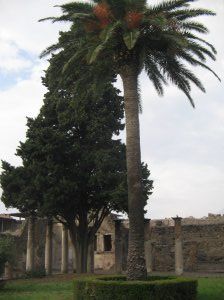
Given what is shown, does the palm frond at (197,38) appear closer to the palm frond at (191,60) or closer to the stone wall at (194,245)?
the palm frond at (191,60)

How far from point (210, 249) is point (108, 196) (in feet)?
37.6

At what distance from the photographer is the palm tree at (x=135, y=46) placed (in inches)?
620

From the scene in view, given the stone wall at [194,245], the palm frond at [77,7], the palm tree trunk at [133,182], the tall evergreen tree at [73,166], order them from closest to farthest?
1. the palm tree trunk at [133,182]
2. the palm frond at [77,7]
3. the tall evergreen tree at [73,166]
4. the stone wall at [194,245]

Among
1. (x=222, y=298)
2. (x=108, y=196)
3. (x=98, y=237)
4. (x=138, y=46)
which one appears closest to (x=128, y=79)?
(x=138, y=46)

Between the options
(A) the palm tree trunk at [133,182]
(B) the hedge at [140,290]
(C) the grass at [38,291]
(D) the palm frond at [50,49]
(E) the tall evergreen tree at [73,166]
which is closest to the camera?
(B) the hedge at [140,290]

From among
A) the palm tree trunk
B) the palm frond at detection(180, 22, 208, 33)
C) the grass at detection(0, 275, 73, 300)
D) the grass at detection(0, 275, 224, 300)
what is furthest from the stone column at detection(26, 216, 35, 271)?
the palm frond at detection(180, 22, 208, 33)

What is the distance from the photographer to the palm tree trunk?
15586mm

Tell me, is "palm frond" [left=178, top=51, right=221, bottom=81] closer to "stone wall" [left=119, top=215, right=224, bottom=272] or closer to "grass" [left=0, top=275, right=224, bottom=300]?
"grass" [left=0, top=275, right=224, bottom=300]

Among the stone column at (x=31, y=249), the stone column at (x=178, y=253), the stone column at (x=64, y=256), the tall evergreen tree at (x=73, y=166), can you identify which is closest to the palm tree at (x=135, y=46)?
the tall evergreen tree at (x=73, y=166)

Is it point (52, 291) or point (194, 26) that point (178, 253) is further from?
point (194, 26)

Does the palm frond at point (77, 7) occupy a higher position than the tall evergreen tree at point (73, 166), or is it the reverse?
the palm frond at point (77, 7)

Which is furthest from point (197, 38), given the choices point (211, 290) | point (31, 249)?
point (31, 249)

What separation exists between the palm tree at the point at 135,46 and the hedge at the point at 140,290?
165 centimetres

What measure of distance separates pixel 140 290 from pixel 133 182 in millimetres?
3783
